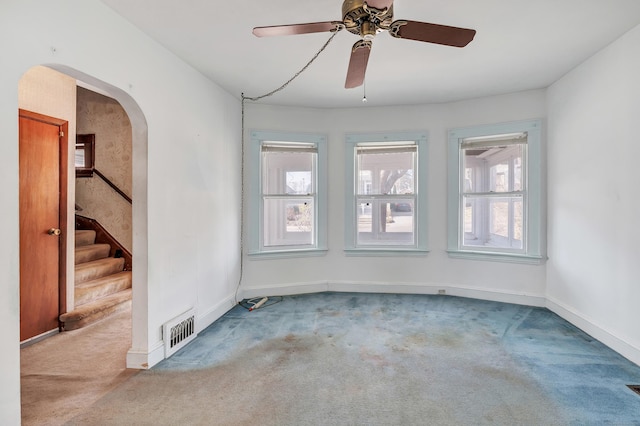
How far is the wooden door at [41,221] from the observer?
10.1ft

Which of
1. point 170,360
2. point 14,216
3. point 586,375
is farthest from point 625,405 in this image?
point 14,216

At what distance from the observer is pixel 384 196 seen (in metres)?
4.73

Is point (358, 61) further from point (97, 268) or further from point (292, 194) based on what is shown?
point (97, 268)

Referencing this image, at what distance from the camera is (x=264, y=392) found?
2.31m

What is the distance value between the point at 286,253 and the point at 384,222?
146 centimetres

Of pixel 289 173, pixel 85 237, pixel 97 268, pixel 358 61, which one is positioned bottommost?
pixel 97 268

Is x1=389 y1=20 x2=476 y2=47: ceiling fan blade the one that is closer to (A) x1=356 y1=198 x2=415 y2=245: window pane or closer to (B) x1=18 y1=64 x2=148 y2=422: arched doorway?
(B) x1=18 y1=64 x2=148 y2=422: arched doorway

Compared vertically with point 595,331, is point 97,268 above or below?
above

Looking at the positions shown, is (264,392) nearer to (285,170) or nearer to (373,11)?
(373,11)

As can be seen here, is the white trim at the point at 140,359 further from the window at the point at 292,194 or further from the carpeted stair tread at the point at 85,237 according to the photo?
the carpeted stair tread at the point at 85,237

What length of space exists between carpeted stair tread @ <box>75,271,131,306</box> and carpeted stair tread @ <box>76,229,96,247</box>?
74cm

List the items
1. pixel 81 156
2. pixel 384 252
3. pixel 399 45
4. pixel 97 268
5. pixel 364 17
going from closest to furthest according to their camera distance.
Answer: pixel 364 17 < pixel 399 45 < pixel 97 268 < pixel 384 252 < pixel 81 156

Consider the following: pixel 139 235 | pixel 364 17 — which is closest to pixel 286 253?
pixel 139 235

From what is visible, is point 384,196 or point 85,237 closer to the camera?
point 384,196
